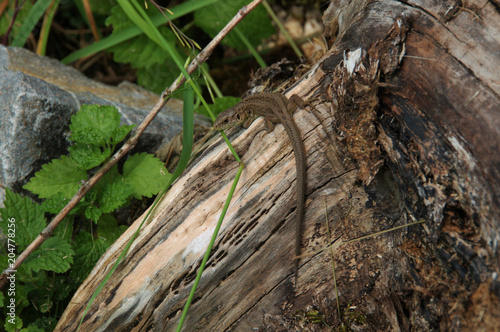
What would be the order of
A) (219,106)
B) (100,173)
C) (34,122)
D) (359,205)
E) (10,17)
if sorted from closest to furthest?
(359,205) → (100,173) → (34,122) → (219,106) → (10,17)

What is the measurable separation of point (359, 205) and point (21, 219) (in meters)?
2.55

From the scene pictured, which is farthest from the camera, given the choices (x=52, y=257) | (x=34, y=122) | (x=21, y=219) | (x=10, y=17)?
(x=10, y=17)

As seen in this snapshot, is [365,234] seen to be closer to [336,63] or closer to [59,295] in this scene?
[336,63]

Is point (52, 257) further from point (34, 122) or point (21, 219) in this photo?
point (34, 122)

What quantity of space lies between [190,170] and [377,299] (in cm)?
160

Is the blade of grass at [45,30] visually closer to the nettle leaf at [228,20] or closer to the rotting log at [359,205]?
the nettle leaf at [228,20]

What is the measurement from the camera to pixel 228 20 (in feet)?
14.6

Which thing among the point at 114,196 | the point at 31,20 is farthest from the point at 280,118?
the point at 31,20

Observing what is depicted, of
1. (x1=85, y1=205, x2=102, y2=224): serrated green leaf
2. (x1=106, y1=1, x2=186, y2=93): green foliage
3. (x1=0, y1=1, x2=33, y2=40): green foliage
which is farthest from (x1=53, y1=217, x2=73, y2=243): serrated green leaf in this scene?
(x1=0, y1=1, x2=33, y2=40): green foliage

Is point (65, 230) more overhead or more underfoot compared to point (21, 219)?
more underfoot

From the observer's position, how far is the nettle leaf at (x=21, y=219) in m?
2.96

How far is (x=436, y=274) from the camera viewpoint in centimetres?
210

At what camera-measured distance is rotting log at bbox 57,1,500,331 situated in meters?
2.00

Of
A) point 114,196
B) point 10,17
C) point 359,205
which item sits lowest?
point 359,205
